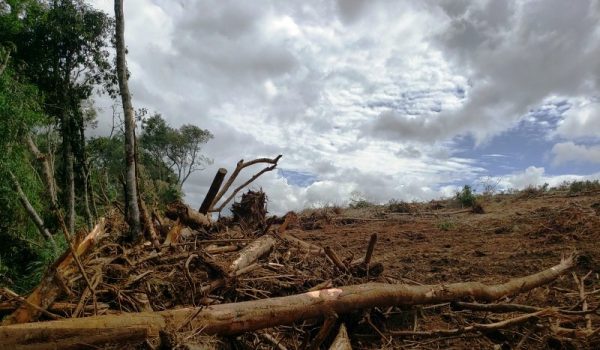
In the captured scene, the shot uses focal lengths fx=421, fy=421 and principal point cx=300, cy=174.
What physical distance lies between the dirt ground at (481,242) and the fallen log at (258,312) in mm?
361

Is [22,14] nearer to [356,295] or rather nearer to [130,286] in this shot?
[130,286]

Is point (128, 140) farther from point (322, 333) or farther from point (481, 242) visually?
point (481, 242)

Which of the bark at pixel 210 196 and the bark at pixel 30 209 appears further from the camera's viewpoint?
the bark at pixel 30 209

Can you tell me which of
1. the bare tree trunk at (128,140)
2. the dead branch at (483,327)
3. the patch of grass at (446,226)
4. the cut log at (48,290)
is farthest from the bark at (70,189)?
the dead branch at (483,327)

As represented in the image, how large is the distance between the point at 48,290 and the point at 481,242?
826cm

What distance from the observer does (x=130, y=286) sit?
421 cm

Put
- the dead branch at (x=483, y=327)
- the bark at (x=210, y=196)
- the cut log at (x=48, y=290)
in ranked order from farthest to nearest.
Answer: the bark at (x=210, y=196), the dead branch at (x=483, y=327), the cut log at (x=48, y=290)

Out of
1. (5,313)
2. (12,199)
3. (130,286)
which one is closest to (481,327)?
(130,286)

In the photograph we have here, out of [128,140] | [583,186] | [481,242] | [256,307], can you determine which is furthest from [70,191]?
[583,186]

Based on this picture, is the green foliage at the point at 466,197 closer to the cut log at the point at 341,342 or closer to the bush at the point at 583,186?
the bush at the point at 583,186

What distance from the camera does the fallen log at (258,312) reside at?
2770 millimetres

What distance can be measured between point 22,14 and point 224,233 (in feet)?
37.9

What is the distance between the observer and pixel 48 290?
3625 millimetres

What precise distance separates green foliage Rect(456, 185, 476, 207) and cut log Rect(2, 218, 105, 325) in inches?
521
